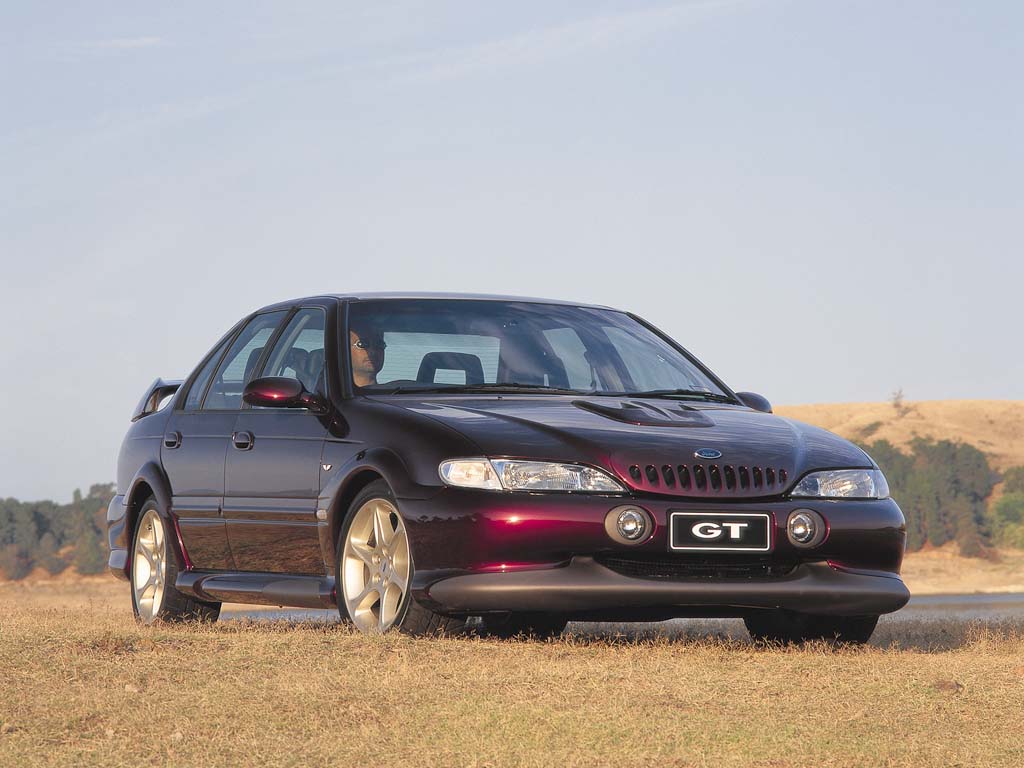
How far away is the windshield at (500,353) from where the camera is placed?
7.73 m

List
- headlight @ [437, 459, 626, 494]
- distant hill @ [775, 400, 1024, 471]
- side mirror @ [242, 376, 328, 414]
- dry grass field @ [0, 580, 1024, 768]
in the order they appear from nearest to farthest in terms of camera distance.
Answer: dry grass field @ [0, 580, 1024, 768], headlight @ [437, 459, 626, 494], side mirror @ [242, 376, 328, 414], distant hill @ [775, 400, 1024, 471]

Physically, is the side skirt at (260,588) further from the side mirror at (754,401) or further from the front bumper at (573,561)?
the side mirror at (754,401)

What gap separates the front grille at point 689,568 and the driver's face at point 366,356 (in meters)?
1.65

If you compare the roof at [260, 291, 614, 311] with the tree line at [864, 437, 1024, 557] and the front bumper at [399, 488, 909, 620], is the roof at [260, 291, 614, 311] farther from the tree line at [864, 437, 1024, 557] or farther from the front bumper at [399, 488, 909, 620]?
the tree line at [864, 437, 1024, 557]

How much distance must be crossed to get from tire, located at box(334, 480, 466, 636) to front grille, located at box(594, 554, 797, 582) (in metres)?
0.72

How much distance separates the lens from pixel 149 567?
30.0ft

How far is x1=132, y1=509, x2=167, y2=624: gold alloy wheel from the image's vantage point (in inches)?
349

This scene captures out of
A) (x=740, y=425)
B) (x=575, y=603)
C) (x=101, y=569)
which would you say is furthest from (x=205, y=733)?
(x=101, y=569)

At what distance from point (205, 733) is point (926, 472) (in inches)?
3643

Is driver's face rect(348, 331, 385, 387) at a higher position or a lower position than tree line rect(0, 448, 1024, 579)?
higher

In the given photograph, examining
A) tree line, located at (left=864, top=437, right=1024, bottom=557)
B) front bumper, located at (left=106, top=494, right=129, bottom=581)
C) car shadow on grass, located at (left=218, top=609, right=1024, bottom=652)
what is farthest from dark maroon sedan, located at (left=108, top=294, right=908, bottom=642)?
tree line, located at (left=864, top=437, right=1024, bottom=557)

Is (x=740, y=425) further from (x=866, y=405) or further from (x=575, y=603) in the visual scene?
(x=866, y=405)

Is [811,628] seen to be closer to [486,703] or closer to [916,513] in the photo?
[486,703]

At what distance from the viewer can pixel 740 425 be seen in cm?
725
